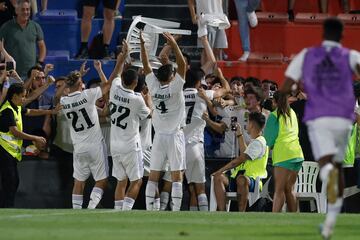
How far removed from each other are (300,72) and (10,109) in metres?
8.68

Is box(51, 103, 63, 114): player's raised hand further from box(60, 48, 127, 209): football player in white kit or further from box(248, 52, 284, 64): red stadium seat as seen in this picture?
box(248, 52, 284, 64): red stadium seat

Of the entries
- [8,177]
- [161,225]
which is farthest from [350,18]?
[161,225]

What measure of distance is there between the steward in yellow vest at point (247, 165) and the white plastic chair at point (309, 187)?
855 millimetres

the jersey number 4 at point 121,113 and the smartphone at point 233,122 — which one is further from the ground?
A: the jersey number 4 at point 121,113

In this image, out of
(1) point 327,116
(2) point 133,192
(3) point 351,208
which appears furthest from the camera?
(3) point 351,208

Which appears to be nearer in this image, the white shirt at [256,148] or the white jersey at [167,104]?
the white jersey at [167,104]

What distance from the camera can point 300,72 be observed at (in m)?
12.6

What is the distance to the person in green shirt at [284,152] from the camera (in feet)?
61.6

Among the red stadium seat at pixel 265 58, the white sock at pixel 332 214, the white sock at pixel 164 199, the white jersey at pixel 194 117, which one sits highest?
the white sock at pixel 332 214

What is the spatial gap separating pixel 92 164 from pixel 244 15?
5.26 metres

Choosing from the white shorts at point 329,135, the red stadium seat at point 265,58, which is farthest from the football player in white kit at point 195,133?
the white shorts at point 329,135

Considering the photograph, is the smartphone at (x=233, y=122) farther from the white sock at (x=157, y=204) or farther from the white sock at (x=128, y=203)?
the white sock at (x=128, y=203)

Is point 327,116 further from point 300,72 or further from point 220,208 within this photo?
point 220,208

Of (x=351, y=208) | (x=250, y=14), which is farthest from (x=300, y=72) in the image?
(x=250, y=14)
